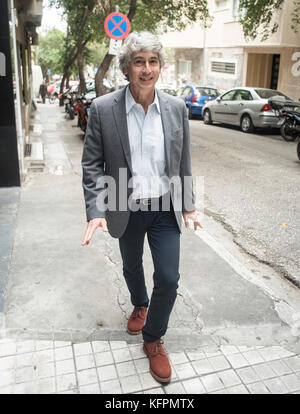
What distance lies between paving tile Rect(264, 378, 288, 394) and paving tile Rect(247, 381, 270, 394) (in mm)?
24

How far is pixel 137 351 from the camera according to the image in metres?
2.82

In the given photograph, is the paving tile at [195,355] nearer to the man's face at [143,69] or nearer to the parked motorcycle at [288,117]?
the man's face at [143,69]

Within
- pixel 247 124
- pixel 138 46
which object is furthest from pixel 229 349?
pixel 247 124

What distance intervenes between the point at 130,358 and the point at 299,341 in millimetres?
1181

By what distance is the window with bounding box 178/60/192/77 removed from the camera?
30.6 meters

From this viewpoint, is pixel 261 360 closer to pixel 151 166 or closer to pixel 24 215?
pixel 151 166

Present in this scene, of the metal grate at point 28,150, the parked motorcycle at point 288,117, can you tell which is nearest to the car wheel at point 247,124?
the parked motorcycle at point 288,117

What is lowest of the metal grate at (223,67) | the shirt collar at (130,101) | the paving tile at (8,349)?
the paving tile at (8,349)

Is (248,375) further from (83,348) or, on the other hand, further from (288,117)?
(288,117)

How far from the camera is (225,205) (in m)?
6.23

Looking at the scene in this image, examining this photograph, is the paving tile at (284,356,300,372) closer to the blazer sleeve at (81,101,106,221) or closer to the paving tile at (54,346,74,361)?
the paving tile at (54,346,74,361)

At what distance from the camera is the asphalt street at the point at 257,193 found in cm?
476

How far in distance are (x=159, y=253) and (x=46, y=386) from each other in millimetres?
1005
